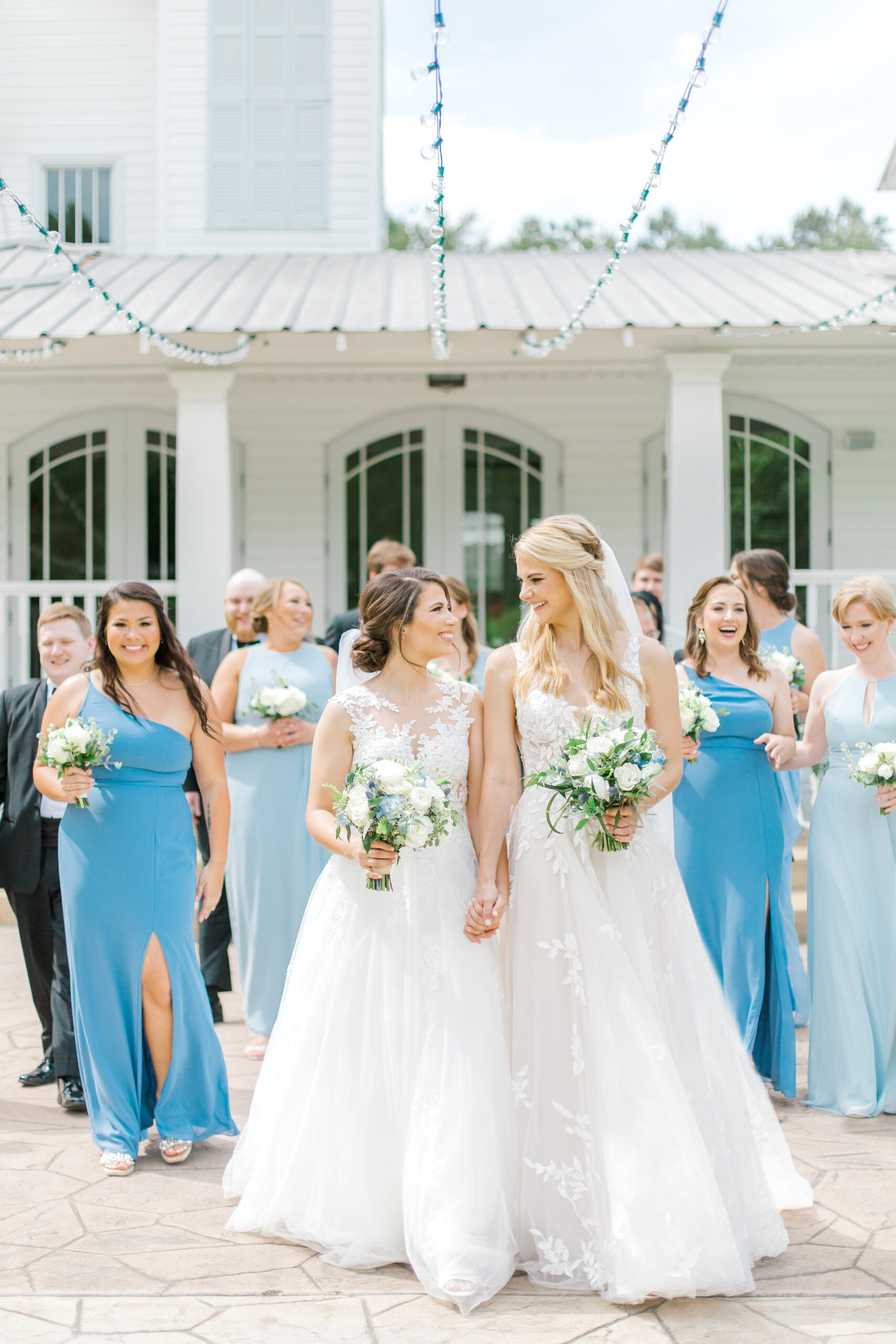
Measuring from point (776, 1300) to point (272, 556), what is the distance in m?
9.09

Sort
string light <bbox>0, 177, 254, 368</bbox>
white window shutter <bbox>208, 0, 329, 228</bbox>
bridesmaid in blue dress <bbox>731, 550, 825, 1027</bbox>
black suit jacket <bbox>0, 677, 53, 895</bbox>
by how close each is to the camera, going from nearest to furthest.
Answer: black suit jacket <bbox>0, 677, 53, 895</bbox> → bridesmaid in blue dress <bbox>731, 550, 825, 1027</bbox> → string light <bbox>0, 177, 254, 368</bbox> → white window shutter <bbox>208, 0, 329, 228</bbox>

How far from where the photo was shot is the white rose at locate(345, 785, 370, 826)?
3523 millimetres

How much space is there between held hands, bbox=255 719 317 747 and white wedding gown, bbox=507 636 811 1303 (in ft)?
6.63

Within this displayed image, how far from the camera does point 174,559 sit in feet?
39.5

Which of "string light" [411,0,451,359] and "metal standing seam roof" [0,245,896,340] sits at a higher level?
"metal standing seam roof" [0,245,896,340]

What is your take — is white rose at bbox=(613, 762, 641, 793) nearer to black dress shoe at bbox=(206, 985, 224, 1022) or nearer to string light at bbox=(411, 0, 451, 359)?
string light at bbox=(411, 0, 451, 359)

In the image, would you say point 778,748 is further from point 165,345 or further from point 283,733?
point 165,345

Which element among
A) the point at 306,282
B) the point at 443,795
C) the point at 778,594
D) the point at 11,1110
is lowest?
the point at 11,1110

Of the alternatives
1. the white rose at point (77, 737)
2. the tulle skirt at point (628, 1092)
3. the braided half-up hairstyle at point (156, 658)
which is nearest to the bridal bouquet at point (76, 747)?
the white rose at point (77, 737)

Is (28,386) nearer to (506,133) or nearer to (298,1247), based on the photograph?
(298,1247)

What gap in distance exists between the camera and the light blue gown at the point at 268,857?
5789 millimetres

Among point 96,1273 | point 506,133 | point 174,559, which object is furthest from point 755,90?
point 506,133

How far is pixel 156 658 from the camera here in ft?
15.6

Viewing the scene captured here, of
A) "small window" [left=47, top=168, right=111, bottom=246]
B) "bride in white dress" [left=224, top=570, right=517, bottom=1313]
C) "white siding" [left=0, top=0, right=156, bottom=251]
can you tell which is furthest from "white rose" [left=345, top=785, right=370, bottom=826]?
"small window" [left=47, top=168, right=111, bottom=246]
